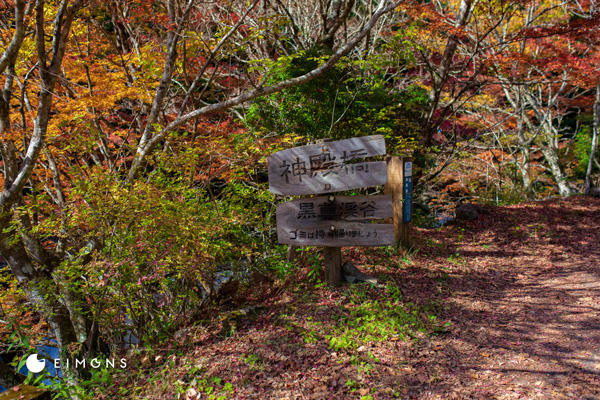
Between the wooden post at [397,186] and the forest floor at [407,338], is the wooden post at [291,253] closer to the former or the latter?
the forest floor at [407,338]

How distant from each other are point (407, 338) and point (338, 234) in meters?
1.33

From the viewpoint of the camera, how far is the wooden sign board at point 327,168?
12.9 feet

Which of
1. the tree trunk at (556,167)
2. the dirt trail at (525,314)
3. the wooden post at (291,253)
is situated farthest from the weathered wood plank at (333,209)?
the tree trunk at (556,167)

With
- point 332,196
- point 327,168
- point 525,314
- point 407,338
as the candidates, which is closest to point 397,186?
point 332,196

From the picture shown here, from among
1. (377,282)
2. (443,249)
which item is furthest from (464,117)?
(377,282)

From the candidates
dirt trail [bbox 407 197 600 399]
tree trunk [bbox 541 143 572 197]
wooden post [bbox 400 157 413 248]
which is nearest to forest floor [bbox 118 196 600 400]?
dirt trail [bbox 407 197 600 399]

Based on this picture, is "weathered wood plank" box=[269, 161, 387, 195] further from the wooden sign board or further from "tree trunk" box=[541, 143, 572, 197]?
"tree trunk" box=[541, 143, 572, 197]

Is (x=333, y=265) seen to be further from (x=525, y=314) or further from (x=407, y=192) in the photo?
(x=525, y=314)

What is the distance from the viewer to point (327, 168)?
4066 mm

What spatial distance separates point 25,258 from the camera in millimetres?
4566

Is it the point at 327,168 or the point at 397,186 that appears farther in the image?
the point at 397,186

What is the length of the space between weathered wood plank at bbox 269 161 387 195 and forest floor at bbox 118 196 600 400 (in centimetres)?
136

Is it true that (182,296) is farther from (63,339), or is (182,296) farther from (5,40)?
(5,40)

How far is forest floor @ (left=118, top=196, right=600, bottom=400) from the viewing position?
9.47 feet
